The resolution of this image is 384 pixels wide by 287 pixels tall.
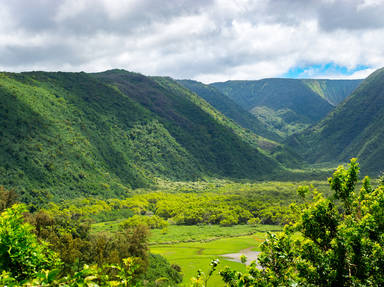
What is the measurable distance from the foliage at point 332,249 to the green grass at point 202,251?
191 feet

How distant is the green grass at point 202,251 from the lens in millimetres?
76750

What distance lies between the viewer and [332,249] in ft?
44.1

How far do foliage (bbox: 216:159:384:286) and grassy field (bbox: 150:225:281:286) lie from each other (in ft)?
178

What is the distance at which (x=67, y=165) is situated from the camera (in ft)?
646

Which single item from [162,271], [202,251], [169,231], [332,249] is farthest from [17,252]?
[169,231]

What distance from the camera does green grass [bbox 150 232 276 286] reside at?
3022 inches

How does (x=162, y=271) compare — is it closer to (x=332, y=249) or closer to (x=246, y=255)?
(x=246, y=255)

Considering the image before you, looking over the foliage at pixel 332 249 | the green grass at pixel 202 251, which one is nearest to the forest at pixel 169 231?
the foliage at pixel 332 249

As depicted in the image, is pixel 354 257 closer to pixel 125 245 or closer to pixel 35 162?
pixel 125 245

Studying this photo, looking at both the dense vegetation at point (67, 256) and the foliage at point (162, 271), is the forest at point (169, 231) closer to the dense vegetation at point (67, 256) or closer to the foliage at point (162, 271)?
the dense vegetation at point (67, 256)

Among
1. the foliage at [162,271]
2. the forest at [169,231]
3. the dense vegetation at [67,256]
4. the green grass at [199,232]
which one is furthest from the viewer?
the green grass at [199,232]

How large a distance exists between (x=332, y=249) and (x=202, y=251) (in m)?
88.0

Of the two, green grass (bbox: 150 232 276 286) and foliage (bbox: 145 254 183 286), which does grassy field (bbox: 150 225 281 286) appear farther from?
foliage (bbox: 145 254 183 286)

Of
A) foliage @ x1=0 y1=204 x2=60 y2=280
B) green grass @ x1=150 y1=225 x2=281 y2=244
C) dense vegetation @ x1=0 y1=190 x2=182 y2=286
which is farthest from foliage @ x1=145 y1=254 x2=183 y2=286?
foliage @ x1=0 y1=204 x2=60 y2=280
